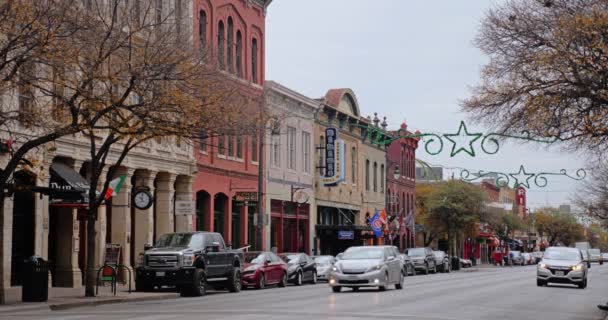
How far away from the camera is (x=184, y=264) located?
30031mm

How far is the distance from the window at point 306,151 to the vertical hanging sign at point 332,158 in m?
1.30

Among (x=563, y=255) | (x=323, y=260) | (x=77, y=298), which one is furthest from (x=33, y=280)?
(x=323, y=260)

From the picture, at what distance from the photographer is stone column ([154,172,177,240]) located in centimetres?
4075

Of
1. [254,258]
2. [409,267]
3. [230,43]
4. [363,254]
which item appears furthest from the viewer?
[409,267]

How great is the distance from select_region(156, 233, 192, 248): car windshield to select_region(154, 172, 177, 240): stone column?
926 centimetres

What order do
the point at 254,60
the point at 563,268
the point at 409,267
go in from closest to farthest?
the point at 563,268, the point at 254,60, the point at 409,267

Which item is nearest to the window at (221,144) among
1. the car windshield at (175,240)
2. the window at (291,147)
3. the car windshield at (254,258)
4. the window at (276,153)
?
the window at (276,153)

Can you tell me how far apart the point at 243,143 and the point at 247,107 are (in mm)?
18150

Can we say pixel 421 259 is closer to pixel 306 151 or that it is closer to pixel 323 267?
pixel 306 151

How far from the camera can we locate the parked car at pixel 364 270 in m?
Answer: 30.4

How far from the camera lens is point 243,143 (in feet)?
158

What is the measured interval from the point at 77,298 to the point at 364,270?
8.67m

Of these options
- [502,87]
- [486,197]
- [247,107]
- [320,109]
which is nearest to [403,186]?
[486,197]

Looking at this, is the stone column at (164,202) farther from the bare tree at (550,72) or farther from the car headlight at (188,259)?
the bare tree at (550,72)
